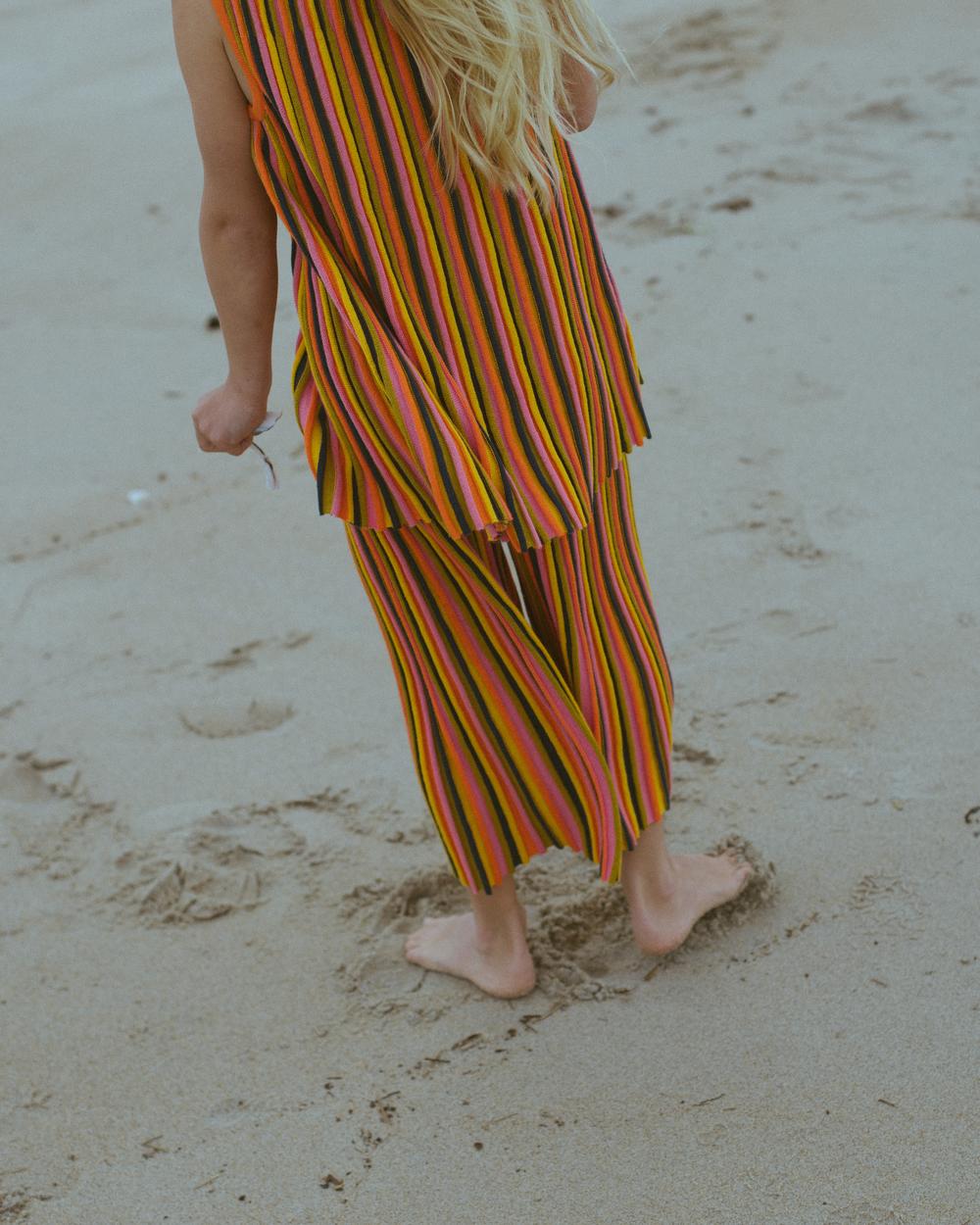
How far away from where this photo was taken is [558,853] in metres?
2.04

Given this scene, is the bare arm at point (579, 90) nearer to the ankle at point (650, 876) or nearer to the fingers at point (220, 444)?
the fingers at point (220, 444)

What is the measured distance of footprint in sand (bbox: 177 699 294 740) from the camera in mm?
2396

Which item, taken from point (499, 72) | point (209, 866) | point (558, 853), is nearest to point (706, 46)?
point (558, 853)

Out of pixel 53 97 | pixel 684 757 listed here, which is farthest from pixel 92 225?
pixel 684 757

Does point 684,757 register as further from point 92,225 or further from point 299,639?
point 92,225

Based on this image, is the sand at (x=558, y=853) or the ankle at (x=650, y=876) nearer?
the sand at (x=558, y=853)

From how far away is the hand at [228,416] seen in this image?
1.49 metres

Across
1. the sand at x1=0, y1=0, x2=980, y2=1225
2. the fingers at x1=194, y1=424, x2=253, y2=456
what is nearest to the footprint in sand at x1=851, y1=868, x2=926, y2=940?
the sand at x1=0, y1=0, x2=980, y2=1225

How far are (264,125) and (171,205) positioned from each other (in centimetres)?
349

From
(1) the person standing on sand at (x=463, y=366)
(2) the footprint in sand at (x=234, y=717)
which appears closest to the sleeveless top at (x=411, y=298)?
(1) the person standing on sand at (x=463, y=366)

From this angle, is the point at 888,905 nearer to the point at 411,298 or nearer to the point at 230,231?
the point at 411,298

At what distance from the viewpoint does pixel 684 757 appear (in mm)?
2158

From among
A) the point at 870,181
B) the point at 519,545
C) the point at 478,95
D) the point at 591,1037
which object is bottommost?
the point at 591,1037

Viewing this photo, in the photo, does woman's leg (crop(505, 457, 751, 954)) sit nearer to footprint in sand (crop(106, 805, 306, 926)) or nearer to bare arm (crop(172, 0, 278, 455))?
bare arm (crop(172, 0, 278, 455))
